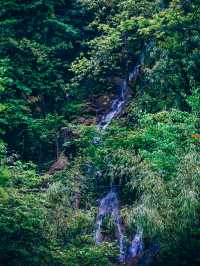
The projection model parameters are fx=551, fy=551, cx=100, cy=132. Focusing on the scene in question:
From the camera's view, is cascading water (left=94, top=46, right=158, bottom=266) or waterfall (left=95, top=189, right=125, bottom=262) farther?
waterfall (left=95, top=189, right=125, bottom=262)

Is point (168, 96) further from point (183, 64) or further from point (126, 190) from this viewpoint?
point (126, 190)

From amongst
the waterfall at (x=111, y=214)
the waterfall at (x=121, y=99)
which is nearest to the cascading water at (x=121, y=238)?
the waterfall at (x=111, y=214)

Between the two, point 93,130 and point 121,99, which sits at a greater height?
point 121,99

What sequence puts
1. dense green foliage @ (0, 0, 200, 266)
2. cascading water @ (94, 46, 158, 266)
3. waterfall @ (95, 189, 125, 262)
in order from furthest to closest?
1. waterfall @ (95, 189, 125, 262)
2. cascading water @ (94, 46, 158, 266)
3. dense green foliage @ (0, 0, 200, 266)

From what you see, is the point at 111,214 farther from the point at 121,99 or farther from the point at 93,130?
the point at 121,99

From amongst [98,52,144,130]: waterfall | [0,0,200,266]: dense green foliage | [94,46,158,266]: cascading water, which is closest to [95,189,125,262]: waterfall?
[94,46,158,266]: cascading water

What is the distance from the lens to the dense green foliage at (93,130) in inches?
508

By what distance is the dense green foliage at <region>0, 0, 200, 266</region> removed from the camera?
12.9 metres

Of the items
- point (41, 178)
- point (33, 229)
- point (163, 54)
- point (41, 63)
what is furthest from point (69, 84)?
point (33, 229)

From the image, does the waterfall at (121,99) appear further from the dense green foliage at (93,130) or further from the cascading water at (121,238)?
the cascading water at (121,238)

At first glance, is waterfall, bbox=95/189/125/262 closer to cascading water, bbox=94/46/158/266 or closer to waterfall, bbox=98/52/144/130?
cascading water, bbox=94/46/158/266

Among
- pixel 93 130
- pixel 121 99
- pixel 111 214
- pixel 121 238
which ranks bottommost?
pixel 121 238

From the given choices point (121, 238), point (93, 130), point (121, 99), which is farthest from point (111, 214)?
point (121, 99)

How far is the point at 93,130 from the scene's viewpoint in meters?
16.8
